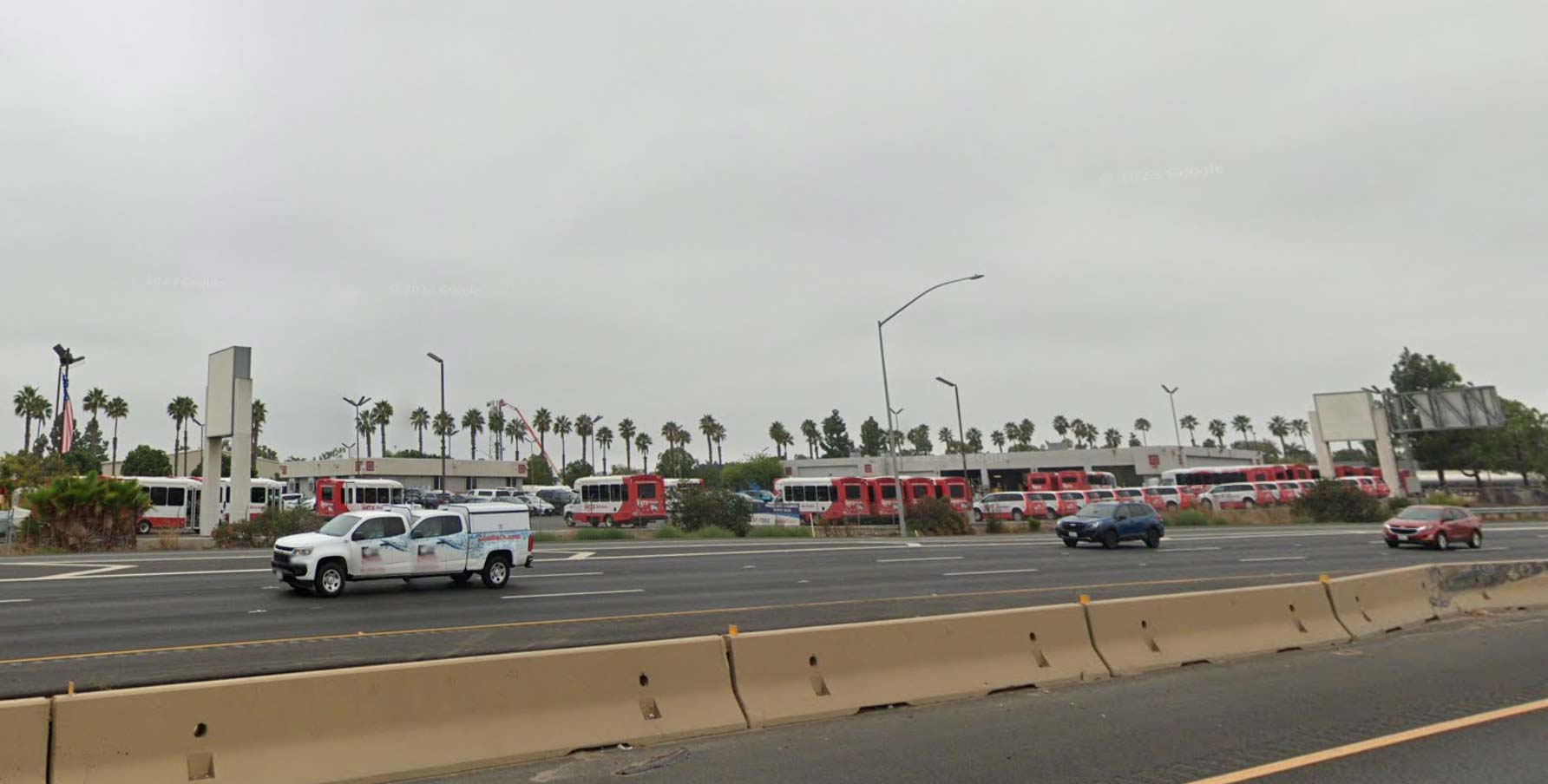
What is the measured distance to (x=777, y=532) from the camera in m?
39.0

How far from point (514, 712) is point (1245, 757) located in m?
5.65

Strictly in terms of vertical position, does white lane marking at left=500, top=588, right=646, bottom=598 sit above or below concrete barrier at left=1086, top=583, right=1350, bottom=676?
above

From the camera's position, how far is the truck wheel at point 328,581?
1592cm

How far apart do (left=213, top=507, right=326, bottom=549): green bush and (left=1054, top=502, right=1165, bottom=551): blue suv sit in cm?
2867

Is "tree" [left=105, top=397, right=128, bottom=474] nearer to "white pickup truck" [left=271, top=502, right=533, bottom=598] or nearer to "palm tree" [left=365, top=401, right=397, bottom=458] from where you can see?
"palm tree" [left=365, top=401, right=397, bottom=458]

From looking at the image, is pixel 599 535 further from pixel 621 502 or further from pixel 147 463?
pixel 147 463

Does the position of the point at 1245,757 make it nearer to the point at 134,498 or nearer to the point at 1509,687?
the point at 1509,687

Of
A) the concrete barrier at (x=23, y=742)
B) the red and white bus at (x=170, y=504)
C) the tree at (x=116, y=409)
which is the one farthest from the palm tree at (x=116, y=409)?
the concrete barrier at (x=23, y=742)

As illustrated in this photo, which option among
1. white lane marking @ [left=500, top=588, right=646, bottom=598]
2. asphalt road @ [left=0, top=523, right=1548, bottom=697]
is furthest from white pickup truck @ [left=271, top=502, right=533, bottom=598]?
white lane marking @ [left=500, top=588, right=646, bottom=598]

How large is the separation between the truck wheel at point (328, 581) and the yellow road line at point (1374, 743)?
51.2 ft

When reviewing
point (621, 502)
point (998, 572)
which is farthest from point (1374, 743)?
point (621, 502)

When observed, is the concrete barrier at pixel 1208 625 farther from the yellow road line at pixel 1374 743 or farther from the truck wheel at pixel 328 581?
the truck wheel at pixel 328 581

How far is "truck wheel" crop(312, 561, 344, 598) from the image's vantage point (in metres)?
15.9

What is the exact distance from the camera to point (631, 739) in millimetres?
6766
